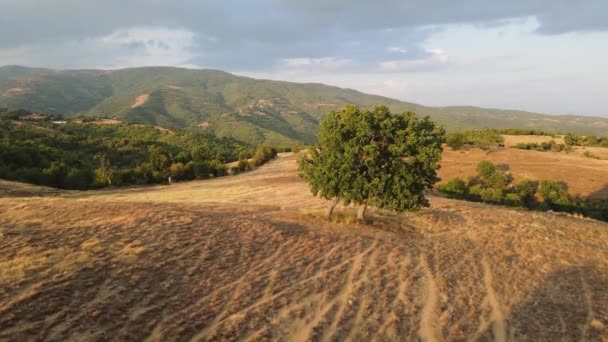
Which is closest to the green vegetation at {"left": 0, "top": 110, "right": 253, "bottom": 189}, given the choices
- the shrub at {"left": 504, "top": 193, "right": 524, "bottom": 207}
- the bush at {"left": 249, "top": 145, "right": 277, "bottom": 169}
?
the bush at {"left": 249, "top": 145, "right": 277, "bottom": 169}

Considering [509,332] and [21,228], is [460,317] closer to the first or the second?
[509,332]

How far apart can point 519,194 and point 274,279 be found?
133ft

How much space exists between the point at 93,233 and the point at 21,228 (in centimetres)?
281

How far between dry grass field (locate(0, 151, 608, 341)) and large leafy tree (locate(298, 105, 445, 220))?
6.47 ft

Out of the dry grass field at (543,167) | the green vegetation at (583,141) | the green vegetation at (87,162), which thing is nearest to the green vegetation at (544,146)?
the dry grass field at (543,167)

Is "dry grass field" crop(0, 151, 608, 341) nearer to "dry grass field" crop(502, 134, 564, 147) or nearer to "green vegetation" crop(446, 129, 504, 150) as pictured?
"green vegetation" crop(446, 129, 504, 150)

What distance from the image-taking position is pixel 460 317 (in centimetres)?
1120

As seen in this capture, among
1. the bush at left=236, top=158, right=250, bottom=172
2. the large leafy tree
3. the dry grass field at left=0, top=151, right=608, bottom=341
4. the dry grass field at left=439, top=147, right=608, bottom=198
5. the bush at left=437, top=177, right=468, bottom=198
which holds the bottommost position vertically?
the bush at left=236, top=158, right=250, bottom=172

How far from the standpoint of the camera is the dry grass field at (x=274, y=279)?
30.0ft

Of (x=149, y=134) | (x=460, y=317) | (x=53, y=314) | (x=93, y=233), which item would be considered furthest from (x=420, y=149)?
(x=149, y=134)

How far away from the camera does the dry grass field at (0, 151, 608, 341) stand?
9.13 meters

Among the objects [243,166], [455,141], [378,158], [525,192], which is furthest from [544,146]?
[378,158]

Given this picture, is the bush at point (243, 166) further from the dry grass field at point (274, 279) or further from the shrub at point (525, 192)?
the dry grass field at point (274, 279)

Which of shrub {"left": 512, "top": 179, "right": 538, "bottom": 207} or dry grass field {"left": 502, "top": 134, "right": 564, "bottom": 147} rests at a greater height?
dry grass field {"left": 502, "top": 134, "right": 564, "bottom": 147}
